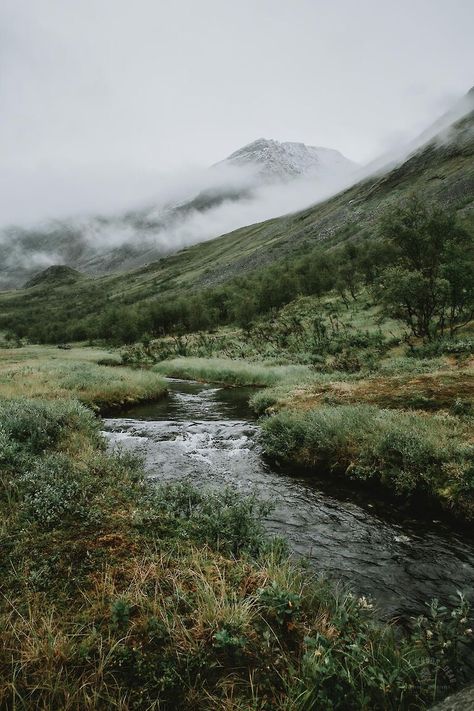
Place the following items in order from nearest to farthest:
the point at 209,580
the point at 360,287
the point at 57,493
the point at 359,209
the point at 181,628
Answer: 1. the point at 181,628
2. the point at 209,580
3. the point at 57,493
4. the point at 360,287
5. the point at 359,209

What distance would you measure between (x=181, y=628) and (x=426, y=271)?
35.6 metres

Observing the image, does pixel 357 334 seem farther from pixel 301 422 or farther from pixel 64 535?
pixel 64 535

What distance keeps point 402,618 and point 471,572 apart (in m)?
1.97

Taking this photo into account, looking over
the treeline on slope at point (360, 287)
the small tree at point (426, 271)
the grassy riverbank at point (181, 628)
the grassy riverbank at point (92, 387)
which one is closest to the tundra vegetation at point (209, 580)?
the grassy riverbank at point (181, 628)

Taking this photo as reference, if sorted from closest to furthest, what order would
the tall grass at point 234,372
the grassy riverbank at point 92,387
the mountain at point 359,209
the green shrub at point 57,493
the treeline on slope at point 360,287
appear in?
the green shrub at point 57,493, the grassy riverbank at point 92,387, the tall grass at point 234,372, the treeline on slope at point 360,287, the mountain at point 359,209

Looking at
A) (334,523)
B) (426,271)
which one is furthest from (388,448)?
(426,271)

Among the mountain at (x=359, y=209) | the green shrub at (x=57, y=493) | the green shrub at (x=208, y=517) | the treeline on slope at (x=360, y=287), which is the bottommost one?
the green shrub at (x=208, y=517)

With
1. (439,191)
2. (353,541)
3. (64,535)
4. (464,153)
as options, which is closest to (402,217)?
(353,541)

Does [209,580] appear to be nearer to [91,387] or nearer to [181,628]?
[181,628]

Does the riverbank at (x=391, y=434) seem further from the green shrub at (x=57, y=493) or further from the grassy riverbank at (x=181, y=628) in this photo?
the green shrub at (x=57, y=493)

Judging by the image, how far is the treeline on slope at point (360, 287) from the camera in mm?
32594

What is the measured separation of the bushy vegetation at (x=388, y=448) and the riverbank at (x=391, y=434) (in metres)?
0.02

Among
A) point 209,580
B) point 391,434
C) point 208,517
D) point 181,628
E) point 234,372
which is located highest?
point 181,628

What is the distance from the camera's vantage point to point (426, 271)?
34.2 metres
